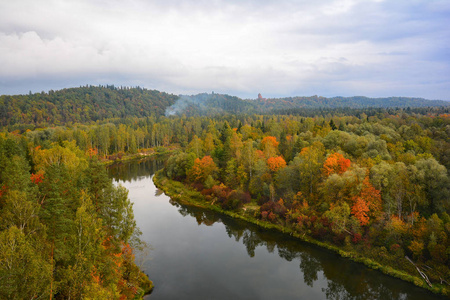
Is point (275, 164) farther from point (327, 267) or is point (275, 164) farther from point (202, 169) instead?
point (327, 267)

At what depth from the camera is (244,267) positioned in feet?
108

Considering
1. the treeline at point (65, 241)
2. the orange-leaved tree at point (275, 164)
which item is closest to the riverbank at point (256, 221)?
the orange-leaved tree at point (275, 164)

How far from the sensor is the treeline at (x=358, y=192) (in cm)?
3225

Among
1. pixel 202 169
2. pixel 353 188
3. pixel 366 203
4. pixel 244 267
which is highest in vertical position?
pixel 353 188

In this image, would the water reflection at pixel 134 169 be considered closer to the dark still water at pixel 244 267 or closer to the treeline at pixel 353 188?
the treeline at pixel 353 188

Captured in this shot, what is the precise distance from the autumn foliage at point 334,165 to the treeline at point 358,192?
0.15 meters

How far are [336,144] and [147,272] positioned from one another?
4225 cm

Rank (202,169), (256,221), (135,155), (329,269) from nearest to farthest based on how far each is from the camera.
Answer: (329,269) → (256,221) → (202,169) → (135,155)

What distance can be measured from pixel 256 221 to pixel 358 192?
16585 millimetres

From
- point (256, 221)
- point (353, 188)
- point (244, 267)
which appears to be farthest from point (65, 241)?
point (353, 188)

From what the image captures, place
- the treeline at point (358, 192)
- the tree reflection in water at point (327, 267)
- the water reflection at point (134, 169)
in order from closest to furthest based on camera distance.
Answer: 1. the tree reflection in water at point (327, 267)
2. the treeline at point (358, 192)
3. the water reflection at point (134, 169)

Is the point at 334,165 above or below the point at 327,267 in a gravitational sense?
above

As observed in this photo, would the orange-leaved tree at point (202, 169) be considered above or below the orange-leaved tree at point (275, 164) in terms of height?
below

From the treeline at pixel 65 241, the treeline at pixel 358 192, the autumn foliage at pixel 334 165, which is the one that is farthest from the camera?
the autumn foliage at pixel 334 165
